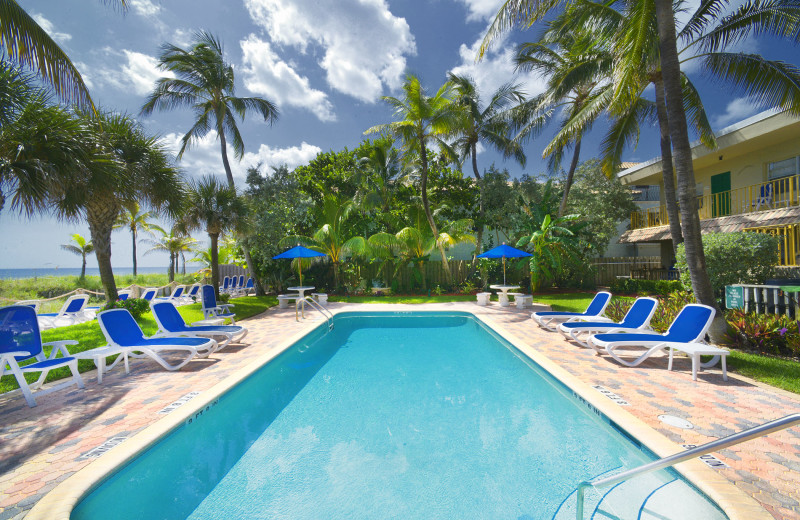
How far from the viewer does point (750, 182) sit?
44.6ft

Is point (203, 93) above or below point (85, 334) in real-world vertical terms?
above

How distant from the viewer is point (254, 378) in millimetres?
5715

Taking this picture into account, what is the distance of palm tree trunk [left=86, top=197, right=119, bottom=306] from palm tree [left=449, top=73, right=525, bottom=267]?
1442 cm

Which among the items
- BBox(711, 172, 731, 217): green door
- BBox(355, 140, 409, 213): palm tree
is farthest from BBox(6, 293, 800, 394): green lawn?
BBox(355, 140, 409, 213): palm tree

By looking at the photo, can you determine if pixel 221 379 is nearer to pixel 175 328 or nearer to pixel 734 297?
Answer: pixel 175 328

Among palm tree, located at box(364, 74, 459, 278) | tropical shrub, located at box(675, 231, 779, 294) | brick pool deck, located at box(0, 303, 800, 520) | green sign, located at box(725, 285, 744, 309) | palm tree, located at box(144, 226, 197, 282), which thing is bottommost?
brick pool deck, located at box(0, 303, 800, 520)

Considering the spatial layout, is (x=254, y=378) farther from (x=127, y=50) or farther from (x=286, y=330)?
(x=127, y=50)

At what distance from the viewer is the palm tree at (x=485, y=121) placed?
18023mm

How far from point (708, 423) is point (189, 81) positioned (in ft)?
68.3

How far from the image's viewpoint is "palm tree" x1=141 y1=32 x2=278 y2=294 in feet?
50.1

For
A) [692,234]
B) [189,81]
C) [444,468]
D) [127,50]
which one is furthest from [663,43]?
[189,81]

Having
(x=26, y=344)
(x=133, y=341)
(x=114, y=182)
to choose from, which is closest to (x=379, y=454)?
(x=133, y=341)

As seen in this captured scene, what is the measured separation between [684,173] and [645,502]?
249 inches

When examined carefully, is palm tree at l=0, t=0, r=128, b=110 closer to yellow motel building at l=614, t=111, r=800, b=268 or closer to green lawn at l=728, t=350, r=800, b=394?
green lawn at l=728, t=350, r=800, b=394
